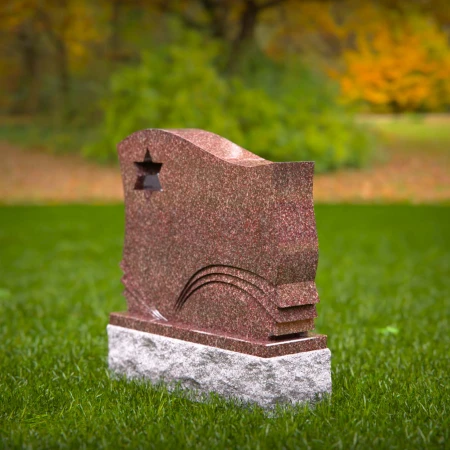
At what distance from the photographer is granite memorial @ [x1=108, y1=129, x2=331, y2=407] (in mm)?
4434

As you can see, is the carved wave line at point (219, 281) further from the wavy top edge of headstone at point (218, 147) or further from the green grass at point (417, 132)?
the green grass at point (417, 132)

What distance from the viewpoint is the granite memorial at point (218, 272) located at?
14.5 feet

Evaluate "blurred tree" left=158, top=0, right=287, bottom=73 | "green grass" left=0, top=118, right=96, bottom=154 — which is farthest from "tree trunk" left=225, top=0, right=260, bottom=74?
"green grass" left=0, top=118, right=96, bottom=154

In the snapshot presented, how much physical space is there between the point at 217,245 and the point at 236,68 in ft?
59.7

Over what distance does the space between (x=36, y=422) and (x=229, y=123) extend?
16.3 metres

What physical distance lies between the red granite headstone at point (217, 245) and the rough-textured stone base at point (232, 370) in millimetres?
61

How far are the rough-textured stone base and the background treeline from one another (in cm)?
1499

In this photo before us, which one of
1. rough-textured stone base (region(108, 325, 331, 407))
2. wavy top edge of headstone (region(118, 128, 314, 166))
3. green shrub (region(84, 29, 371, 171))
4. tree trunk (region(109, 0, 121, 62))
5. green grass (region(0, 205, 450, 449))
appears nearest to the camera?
green grass (region(0, 205, 450, 449))

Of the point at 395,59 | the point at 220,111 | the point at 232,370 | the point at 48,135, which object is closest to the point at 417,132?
the point at 395,59

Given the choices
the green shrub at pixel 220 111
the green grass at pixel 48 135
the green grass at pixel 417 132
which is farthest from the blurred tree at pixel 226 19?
the green grass at pixel 417 132

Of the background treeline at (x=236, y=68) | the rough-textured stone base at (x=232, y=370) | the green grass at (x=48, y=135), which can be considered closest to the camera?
the rough-textured stone base at (x=232, y=370)

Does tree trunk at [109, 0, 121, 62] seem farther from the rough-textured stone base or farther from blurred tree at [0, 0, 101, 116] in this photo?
the rough-textured stone base

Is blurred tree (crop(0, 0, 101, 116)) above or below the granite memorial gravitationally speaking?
above

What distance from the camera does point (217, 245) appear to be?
4.79 metres
